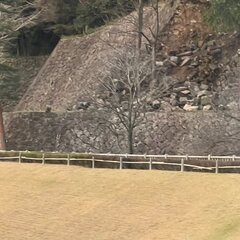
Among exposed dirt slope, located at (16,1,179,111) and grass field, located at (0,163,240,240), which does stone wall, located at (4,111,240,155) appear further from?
grass field, located at (0,163,240,240)

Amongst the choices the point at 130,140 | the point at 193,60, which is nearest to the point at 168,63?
the point at 193,60

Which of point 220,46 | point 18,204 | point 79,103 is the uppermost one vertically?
point 220,46

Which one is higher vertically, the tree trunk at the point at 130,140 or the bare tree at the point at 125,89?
the bare tree at the point at 125,89

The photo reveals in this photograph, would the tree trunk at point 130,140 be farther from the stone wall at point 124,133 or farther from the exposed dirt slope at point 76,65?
the exposed dirt slope at point 76,65

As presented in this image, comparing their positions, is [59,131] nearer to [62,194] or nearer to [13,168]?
[13,168]

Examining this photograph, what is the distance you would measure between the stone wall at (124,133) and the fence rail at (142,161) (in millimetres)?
4829

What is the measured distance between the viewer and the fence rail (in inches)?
961

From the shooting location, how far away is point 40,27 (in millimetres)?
54000

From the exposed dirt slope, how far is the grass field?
584 inches

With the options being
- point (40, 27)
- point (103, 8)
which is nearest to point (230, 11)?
point (103, 8)

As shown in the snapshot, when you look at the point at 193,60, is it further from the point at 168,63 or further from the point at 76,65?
the point at 76,65

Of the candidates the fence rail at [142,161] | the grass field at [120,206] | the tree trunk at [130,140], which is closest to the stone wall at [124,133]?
the tree trunk at [130,140]

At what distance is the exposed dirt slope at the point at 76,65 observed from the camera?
4000 centimetres

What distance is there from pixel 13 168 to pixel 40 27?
28185 mm
